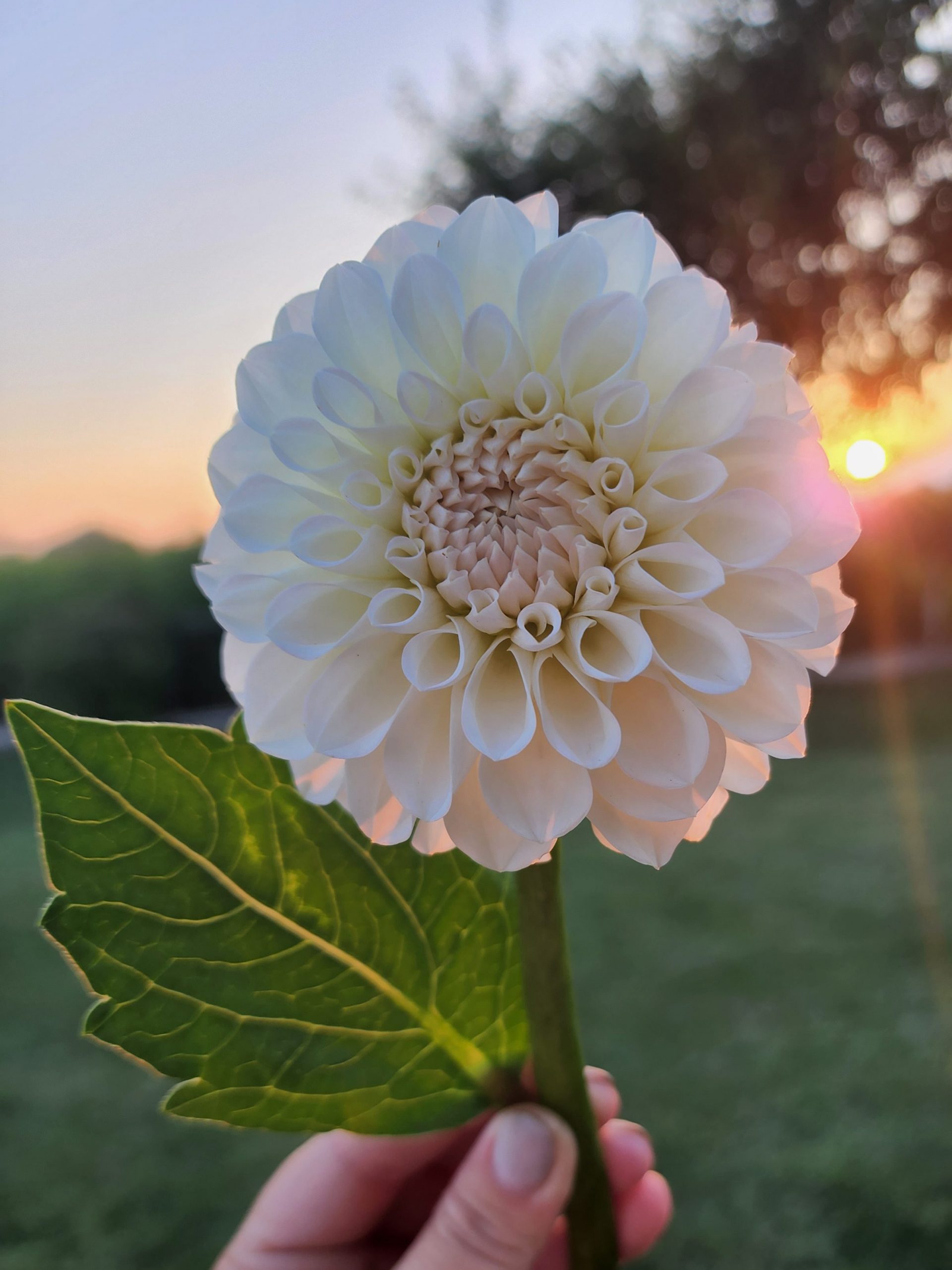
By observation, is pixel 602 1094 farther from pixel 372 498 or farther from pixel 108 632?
pixel 108 632

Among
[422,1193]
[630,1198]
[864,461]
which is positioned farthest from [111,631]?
[630,1198]

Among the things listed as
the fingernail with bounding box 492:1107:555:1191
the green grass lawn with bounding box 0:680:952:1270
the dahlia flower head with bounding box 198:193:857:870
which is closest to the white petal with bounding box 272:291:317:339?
the dahlia flower head with bounding box 198:193:857:870

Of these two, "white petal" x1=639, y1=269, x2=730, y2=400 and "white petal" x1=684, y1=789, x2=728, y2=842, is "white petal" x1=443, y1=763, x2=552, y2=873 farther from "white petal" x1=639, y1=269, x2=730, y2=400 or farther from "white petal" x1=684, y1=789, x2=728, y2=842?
"white petal" x1=639, y1=269, x2=730, y2=400

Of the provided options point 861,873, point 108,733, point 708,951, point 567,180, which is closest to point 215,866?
point 108,733

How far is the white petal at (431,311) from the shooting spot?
389mm

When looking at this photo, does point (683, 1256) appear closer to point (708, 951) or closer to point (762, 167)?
point (708, 951)

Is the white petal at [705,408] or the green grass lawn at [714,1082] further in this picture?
the green grass lawn at [714,1082]

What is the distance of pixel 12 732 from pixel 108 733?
41 millimetres

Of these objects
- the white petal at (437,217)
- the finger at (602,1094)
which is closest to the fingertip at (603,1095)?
the finger at (602,1094)

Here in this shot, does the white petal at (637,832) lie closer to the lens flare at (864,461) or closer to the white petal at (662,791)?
the white petal at (662,791)

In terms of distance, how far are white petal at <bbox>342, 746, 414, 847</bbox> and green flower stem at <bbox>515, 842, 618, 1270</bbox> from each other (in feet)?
0.24

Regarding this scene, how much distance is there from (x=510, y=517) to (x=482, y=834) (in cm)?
13

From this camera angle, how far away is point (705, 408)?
386mm

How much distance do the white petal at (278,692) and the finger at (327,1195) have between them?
558 mm
